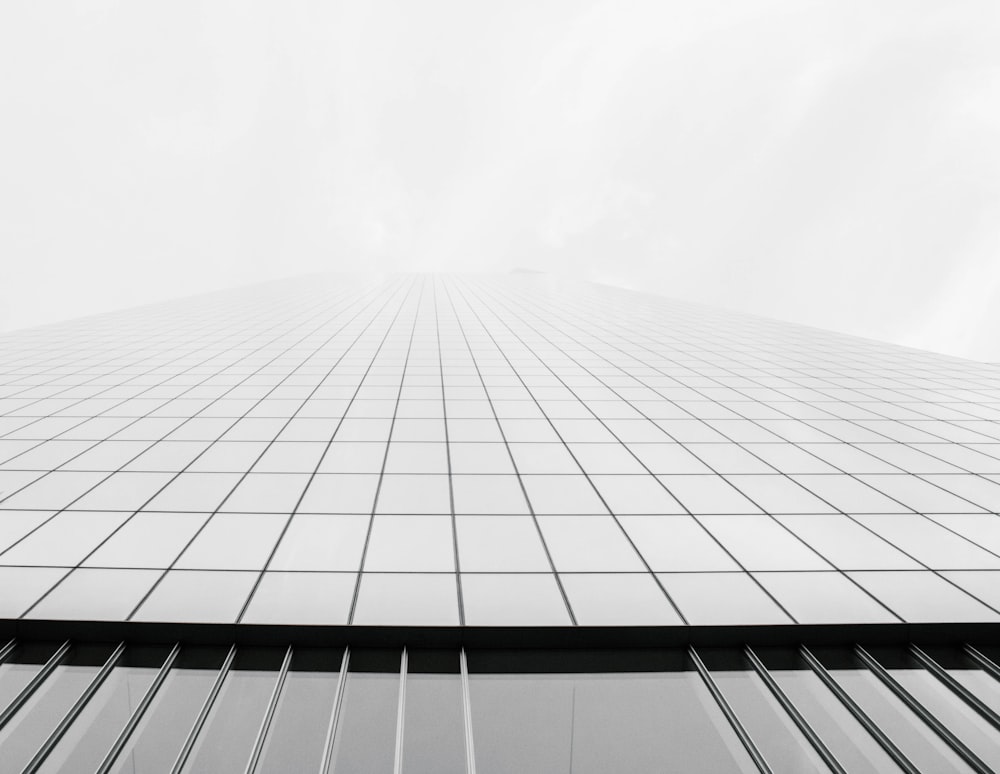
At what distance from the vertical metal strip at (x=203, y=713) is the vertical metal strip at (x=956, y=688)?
313 inches

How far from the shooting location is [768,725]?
5.47m

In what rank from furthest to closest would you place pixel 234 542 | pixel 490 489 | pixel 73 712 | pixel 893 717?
pixel 490 489 → pixel 234 542 → pixel 893 717 → pixel 73 712

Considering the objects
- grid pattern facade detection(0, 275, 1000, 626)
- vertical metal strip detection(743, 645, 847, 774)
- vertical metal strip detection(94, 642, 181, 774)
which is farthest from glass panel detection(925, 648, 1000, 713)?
vertical metal strip detection(94, 642, 181, 774)

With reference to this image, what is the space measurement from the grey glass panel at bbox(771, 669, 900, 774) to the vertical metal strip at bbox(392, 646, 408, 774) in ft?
13.7

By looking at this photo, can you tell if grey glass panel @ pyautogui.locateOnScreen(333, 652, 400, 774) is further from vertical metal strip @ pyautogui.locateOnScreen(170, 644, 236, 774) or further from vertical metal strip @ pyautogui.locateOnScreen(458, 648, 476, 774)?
vertical metal strip @ pyautogui.locateOnScreen(170, 644, 236, 774)

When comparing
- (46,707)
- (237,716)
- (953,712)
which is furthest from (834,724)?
(46,707)

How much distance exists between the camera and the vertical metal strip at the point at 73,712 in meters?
4.73

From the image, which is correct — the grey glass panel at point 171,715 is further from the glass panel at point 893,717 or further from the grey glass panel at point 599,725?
the glass panel at point 893,717

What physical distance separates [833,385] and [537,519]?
13.9 metres

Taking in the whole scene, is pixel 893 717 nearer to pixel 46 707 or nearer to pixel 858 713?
pixel 858 713

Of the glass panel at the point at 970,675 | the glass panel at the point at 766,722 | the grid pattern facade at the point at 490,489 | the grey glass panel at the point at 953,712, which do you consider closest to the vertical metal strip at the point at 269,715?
the grid pattern facade at the point at 490,489

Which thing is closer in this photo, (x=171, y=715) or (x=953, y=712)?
(x=171, y=715)

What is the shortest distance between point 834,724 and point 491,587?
3902 millimetres

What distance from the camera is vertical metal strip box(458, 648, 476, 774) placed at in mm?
4961
